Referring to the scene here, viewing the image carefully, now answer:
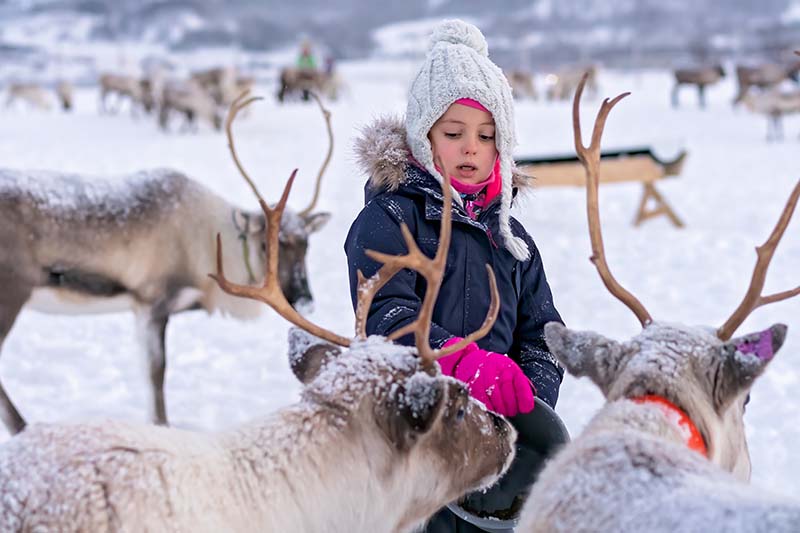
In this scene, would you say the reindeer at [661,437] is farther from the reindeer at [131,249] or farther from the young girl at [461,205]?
the reindeer at [131,249]

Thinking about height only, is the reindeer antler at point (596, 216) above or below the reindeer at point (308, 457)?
above

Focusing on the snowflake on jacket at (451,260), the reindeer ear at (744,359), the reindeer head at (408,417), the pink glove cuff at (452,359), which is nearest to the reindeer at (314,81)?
the snowflake on jacket at (451,260)

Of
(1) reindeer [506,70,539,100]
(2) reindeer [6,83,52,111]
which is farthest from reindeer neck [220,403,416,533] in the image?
(1) reindeer [506,70,539,100]

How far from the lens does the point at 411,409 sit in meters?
1.74

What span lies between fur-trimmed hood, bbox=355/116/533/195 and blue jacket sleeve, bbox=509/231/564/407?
0.80 ft

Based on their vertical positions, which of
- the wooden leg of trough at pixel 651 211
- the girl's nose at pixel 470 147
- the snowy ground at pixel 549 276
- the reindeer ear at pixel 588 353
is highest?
the girl's nose at pixel 470 147

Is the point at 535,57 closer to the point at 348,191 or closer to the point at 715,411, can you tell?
the point at 348,191

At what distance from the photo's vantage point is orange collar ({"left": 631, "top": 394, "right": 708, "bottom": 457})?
1.60 meters

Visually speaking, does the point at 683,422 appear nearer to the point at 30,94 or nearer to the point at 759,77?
the point at 759,77

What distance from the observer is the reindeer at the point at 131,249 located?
149 inches

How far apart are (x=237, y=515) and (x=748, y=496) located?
90 cm

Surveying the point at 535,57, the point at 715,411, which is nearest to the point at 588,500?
the point at 715,411

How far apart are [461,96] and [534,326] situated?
2.10ft

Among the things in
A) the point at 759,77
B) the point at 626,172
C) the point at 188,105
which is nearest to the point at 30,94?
the point at 188,105
